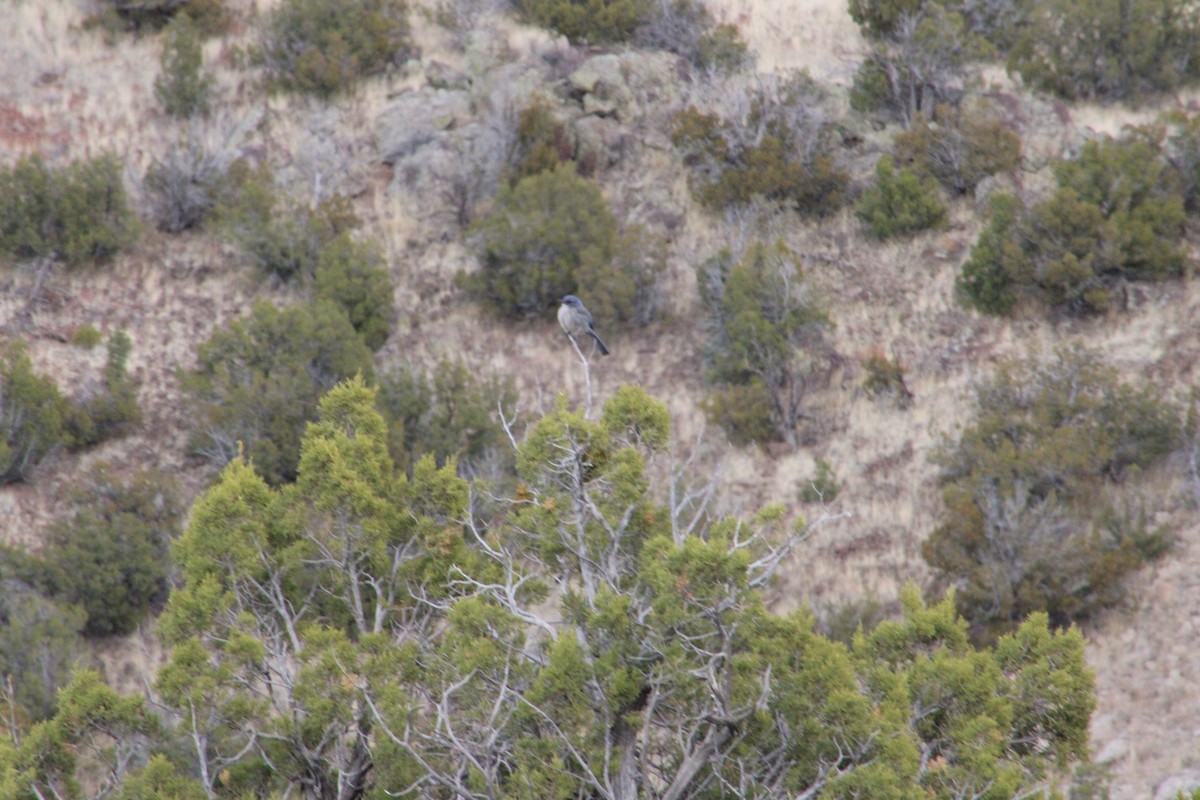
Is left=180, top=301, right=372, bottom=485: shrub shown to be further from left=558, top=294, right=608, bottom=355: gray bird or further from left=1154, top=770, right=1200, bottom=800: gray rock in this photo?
left=1154, top=770, right=1200, bottom=800: gray rock

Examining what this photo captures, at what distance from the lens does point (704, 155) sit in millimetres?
19359

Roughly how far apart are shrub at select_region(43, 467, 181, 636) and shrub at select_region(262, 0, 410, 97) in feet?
31.2

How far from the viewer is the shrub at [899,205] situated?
17984mm

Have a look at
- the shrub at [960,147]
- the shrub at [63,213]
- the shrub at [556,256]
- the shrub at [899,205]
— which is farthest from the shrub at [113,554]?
the shrub at [960,147]

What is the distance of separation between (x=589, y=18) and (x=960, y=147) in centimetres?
664

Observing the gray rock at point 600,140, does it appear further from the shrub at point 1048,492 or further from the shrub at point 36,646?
the shrub at point 36,646

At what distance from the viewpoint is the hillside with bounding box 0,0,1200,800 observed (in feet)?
42.9

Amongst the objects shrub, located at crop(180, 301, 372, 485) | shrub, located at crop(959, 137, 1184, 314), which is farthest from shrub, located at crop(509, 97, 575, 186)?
shrub, located at crop(959, 137, 1184, 314)

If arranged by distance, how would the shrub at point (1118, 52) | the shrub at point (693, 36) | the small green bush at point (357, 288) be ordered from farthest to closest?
the shrub at point (693, 36), the shrub at point (1118, 52), the small green bush at point (357, 288)

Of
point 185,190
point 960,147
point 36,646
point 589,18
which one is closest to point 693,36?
point 589,18

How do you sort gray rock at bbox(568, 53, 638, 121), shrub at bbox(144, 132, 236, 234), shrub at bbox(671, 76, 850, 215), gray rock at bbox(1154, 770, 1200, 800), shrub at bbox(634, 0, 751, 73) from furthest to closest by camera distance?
1. shrub at bbox(634, 0, 751, 73)
2. gray rock at bbox(568, 53, 638, 121)
3. shrub at bbox(144, 132, 236, 234)
4. shrub at bbox(671, 76, 850, 215)
5. gray rock at bbox(1154, 770, 1200, 800)

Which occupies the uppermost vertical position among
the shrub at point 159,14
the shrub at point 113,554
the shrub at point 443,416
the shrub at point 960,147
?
the shrub at point 960,147

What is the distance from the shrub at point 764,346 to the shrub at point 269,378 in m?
4.29

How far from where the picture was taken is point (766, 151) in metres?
19.0
